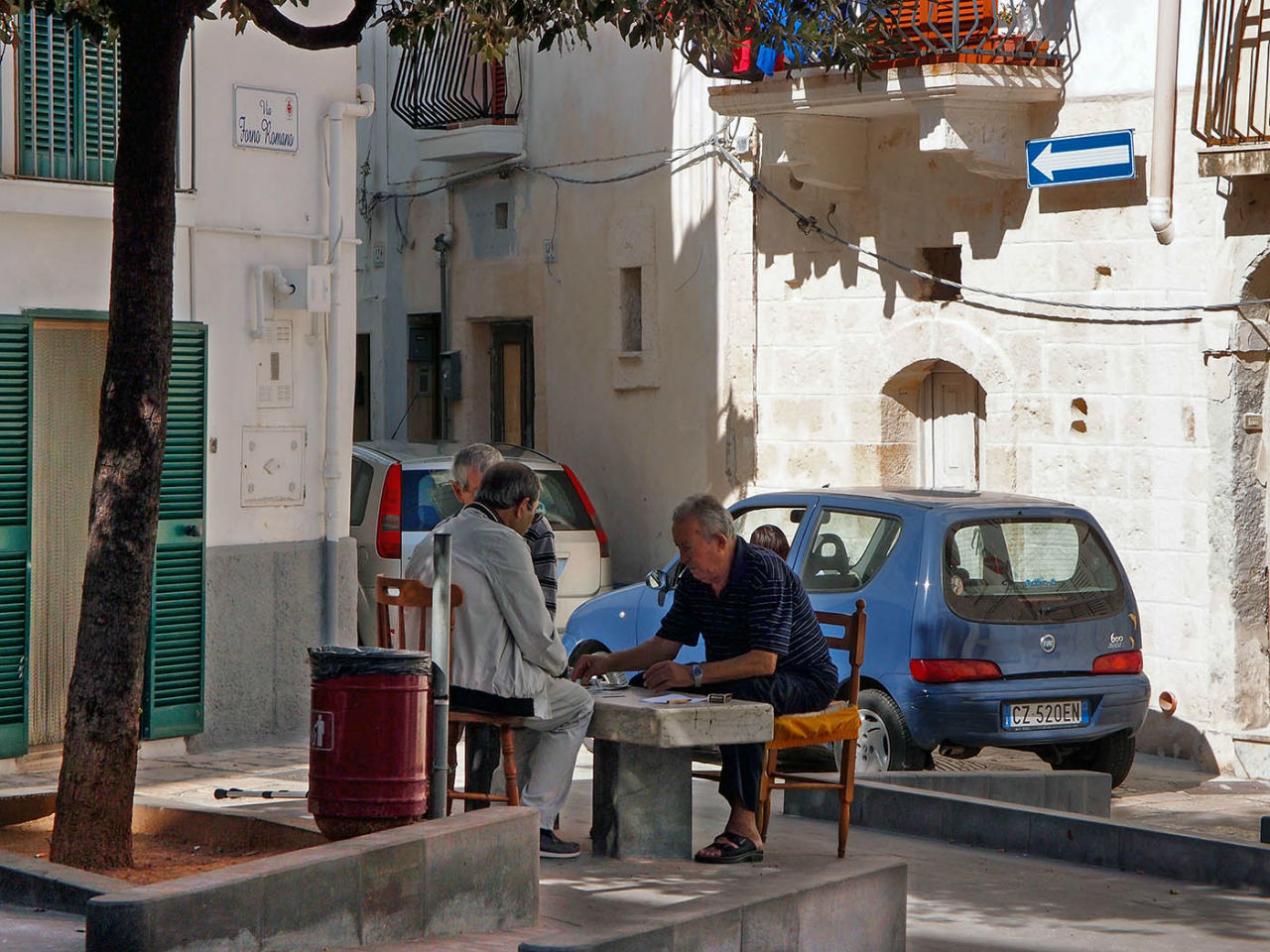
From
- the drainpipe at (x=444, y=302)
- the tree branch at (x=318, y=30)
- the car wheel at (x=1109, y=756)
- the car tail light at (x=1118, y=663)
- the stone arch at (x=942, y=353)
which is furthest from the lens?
the drainpipe at (x=444, y=302)

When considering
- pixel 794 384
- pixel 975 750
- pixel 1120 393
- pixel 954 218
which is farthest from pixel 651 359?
pixel 975 750

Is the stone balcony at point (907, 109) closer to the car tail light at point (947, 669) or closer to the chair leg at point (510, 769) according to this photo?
the car tail light at point (947, 669)

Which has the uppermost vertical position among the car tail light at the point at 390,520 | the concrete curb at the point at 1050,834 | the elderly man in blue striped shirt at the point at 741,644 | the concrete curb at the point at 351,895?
the car tail light at the point at 390,520

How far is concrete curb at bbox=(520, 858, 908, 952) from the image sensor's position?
579 cm

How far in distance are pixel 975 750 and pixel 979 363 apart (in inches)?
180

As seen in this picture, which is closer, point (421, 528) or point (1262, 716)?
point (1262, 716)

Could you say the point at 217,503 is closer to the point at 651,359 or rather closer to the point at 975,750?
the point at 975,750

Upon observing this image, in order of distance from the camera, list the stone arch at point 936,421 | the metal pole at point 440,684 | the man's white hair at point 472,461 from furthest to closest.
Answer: the stone arch at point 936,421 → the man's white hair at point 472,461 → the metal pole at point 440,684

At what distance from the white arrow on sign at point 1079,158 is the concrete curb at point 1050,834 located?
5.63 meters

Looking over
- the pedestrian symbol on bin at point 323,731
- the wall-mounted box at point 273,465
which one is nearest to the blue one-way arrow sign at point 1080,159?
the wall-mounted box at point 273,465

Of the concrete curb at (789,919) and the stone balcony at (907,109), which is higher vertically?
the stone balcony at (907,109)

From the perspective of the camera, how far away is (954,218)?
14844mm

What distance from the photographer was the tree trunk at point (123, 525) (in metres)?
7.18

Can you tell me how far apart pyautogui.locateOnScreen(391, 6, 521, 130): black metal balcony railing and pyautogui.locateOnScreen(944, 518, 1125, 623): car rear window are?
9.71m
